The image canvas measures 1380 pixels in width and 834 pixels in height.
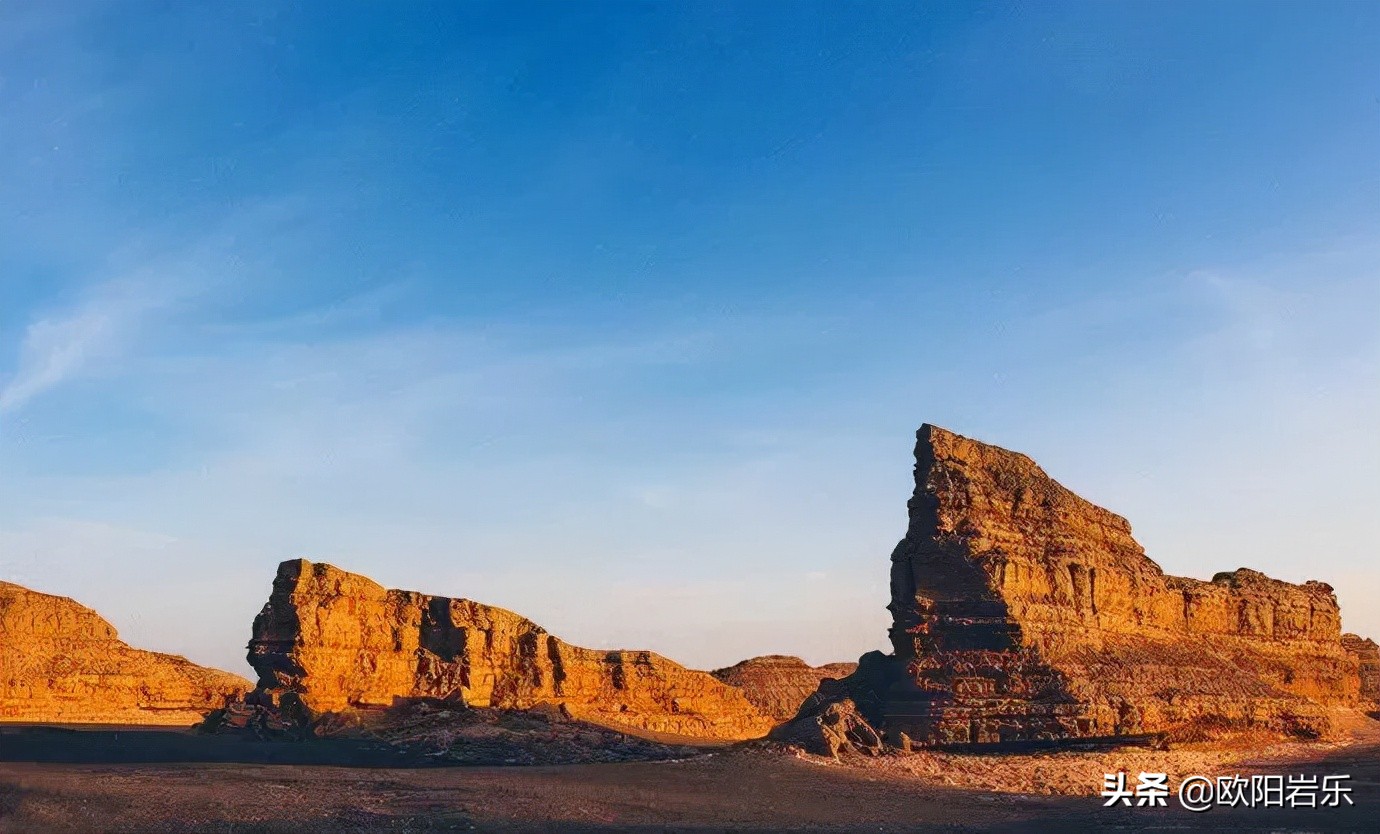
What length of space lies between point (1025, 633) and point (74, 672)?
39.4m

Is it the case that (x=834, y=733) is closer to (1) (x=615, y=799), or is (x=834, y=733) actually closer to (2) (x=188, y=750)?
(1) (x=615, y=799)

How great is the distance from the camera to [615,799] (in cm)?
2112

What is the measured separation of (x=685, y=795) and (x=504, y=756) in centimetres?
1024

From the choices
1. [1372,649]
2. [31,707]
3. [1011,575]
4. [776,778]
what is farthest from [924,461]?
[1372,649]

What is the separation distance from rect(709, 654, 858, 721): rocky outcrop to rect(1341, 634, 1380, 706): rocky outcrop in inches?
1280

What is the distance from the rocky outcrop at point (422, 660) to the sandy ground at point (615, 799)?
861cm

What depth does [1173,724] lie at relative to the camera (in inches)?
1337

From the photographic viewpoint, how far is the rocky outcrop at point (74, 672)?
45031mm

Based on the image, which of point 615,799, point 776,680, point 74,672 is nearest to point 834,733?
point 615,799

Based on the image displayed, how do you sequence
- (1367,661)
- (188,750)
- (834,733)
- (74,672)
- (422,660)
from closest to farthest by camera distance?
1. (188,750)
2. (834,733)
3. (422,660)
4. (74,672)
5. (1367,661)

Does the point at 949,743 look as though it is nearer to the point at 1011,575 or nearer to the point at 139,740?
the point at 1011,575

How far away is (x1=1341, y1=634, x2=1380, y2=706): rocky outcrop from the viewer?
66062 mm

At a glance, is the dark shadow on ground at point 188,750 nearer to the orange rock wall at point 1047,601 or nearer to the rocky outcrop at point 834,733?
the rocky outcrop at point 834,733

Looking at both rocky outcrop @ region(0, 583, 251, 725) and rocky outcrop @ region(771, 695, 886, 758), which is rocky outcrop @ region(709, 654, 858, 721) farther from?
rocky outcrop @ region(771, 695, 886, 758)
